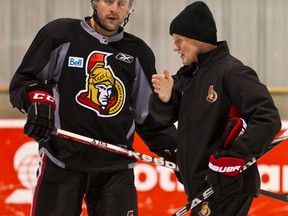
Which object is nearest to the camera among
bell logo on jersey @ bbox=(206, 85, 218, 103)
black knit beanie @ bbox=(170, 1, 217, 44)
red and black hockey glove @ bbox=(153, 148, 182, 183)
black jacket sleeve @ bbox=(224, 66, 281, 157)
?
black jacket sleeve @ bbox=(224, 66, 281, 157)

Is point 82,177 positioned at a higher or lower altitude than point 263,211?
higher

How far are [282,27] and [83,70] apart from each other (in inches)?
123

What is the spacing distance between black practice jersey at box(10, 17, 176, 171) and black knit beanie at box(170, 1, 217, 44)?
1.57 ft

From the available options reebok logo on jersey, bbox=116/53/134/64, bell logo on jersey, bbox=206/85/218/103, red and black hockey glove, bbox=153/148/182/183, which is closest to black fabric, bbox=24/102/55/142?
reebok logo on jersey, bbox=116/53/134/64

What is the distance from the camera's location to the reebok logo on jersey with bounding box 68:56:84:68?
313cm

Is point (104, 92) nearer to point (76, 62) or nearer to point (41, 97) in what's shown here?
point (76, 62)

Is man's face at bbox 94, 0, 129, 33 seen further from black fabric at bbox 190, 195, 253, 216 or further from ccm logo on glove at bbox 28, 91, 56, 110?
black fabric at bbox 190, 195, 253, 216

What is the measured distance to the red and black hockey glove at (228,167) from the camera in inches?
98.9

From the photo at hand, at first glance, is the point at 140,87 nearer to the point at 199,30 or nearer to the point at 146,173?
the point at 199,30

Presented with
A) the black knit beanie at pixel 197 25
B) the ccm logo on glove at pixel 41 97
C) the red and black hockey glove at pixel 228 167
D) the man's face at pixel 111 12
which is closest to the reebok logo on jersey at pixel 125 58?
the man's face at pixel 111 12

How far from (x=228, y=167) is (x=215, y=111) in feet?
0.67

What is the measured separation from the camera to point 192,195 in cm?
273

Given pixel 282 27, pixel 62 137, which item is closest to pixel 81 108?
pixel 62 137

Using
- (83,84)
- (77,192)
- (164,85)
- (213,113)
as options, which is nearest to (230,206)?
(213,113)
